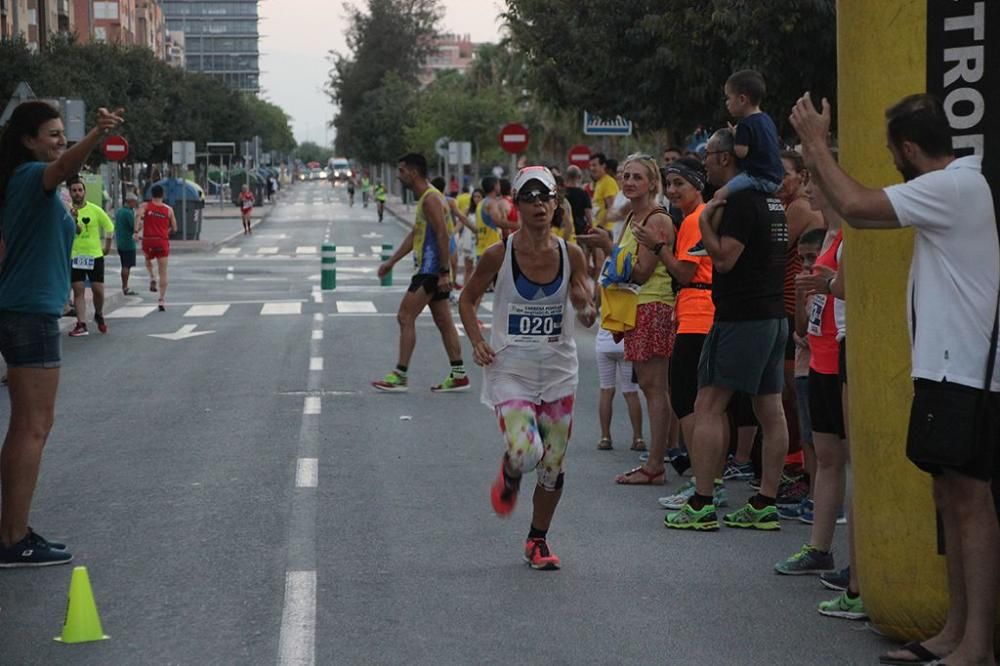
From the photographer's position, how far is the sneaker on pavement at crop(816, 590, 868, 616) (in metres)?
6.46

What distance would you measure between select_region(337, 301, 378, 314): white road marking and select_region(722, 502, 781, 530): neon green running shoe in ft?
51.1

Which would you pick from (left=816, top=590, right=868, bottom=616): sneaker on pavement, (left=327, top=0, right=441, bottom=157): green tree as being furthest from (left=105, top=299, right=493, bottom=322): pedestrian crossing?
(left=327, top=0, right=441, bottom=157): green tree

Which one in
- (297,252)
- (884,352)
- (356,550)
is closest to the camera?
(884,352)

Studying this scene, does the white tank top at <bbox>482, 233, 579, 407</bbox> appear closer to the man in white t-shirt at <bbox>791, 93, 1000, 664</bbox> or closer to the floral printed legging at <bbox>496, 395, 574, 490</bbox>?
the floral printed legging at <bbox>496, 395, 574, 490</bbox>

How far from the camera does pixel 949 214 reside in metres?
5.34

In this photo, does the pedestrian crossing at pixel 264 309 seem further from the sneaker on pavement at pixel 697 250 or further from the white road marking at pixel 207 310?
the sneaker on pavement at pixel 697 250

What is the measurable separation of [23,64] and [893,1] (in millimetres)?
36512

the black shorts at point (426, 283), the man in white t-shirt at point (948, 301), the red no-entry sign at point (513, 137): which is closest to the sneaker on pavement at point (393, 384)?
the black shorts at point (426, 283)

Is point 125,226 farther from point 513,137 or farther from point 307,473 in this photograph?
point 307,473

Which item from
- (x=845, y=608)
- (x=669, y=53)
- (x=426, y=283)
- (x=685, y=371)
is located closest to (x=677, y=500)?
(x=685, y=371)

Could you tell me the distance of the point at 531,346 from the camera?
24.2 ft

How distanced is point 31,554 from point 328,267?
20523mm

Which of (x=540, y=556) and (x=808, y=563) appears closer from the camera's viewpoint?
(x=808, y=563)

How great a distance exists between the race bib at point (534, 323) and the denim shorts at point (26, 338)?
7.04 feet
